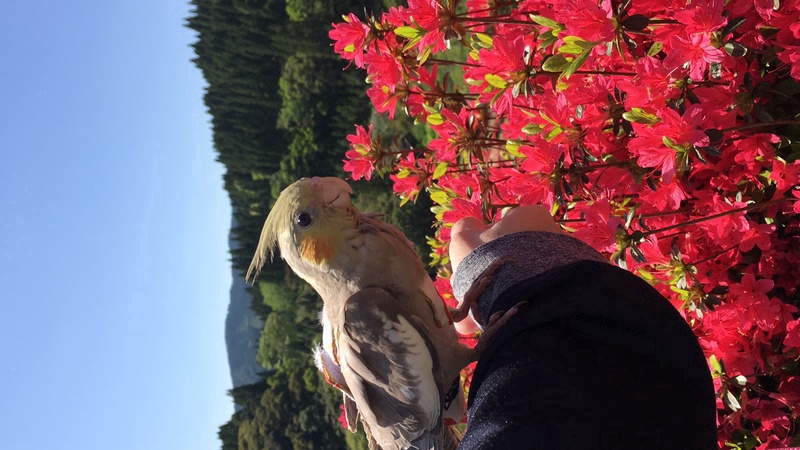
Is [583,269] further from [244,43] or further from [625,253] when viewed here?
[244,43]

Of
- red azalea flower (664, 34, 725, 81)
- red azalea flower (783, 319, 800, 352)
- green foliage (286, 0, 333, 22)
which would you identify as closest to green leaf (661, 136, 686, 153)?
Result: red azalea flower (664, 34, 725, 81)

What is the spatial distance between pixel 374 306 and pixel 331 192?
15.0 inches

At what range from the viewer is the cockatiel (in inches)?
68.6

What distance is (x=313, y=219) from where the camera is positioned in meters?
1.74

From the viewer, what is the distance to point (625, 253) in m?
1.70

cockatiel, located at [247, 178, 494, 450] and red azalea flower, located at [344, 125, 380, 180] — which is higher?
red azalea flower, located at [344, 125, 380, 180]

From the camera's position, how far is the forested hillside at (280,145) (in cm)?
1712

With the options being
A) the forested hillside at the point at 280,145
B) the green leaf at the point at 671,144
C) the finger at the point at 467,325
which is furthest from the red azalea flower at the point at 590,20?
the forested hillside at the point at 280,145

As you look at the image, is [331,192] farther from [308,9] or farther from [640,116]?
[308,9]

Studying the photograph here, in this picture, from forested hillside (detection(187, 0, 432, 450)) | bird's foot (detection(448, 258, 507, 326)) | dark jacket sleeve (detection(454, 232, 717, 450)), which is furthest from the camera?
forested hillside (detection(187, 0, 432, 450))

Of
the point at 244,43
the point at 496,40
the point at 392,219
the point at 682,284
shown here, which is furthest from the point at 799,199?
the point at 244,43

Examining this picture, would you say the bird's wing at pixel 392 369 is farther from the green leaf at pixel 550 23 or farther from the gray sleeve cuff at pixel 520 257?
the green leaf at pixel 550 23

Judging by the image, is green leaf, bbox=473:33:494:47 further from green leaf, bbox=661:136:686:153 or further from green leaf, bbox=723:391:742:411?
green leaf, bbox=723:391:742:411

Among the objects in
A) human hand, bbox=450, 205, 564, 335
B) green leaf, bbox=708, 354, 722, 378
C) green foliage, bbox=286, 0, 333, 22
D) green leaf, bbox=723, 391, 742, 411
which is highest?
green foliage, bbox=286, 0, 333, 22
